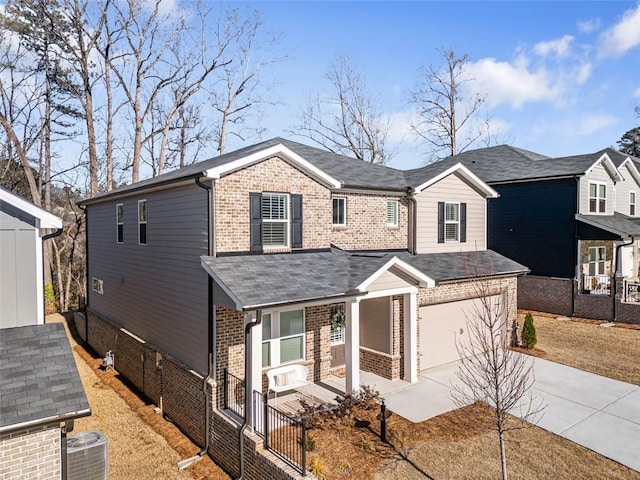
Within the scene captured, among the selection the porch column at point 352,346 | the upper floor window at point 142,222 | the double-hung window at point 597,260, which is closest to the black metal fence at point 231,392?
the porch column at point 352,346

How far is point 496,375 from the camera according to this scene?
7043 millimetres

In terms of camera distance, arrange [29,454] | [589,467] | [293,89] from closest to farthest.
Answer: [29,454] < [589,467] < [293,89]

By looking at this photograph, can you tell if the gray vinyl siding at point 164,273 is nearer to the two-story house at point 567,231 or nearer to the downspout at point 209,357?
the downspout at point 209,357

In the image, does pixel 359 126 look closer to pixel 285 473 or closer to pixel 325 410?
pixel 325 410

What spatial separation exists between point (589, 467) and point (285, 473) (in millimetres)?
5847

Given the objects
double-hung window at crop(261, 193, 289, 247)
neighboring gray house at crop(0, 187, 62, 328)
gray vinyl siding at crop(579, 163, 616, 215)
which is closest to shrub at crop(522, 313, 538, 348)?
gray vinyl siding at crop(579, 163, 616, 215)

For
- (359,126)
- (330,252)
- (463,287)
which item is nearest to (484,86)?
(359,126)

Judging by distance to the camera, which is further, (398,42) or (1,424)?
(398,42)

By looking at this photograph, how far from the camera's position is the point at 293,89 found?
96.2 ft

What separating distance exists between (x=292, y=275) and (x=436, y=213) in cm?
805

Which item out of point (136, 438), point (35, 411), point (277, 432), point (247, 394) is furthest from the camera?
point (136, 438)

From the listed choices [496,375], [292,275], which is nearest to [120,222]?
[292,275]

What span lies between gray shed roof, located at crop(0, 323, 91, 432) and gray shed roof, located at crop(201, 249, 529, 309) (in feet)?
10.6

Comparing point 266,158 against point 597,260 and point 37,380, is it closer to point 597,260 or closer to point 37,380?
point 37,380
